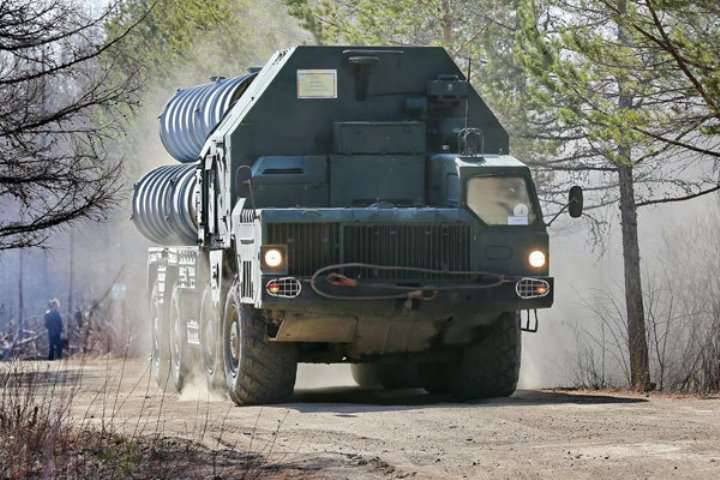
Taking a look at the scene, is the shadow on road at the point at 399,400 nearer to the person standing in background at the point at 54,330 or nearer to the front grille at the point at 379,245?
the front grille at the point at 379,245

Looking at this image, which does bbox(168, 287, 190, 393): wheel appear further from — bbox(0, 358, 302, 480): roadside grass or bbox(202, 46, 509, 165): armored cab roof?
bbox(0, 358, 302, 480): roadside grass

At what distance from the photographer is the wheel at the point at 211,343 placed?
1648 centimetres

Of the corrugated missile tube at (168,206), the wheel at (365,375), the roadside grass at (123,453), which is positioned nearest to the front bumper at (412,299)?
the roadside grass at (123,453)

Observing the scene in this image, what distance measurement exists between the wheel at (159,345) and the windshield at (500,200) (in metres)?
6.50

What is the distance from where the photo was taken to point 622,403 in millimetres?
14750

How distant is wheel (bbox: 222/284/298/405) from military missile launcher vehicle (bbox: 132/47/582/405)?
13mm

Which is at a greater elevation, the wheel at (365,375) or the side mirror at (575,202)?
the side mirror at (575,202)

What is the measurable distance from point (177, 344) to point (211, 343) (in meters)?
2.23

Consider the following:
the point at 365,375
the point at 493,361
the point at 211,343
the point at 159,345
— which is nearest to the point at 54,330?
the point at 159,345

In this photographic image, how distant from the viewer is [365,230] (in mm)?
14508

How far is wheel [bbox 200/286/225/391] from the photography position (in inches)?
649

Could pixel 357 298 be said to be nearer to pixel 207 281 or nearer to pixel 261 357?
pixel 261 357

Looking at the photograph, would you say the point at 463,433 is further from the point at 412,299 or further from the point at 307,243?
the point at 307,243

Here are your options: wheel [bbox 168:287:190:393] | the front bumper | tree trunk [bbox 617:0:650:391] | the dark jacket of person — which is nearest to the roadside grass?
the front bumper
